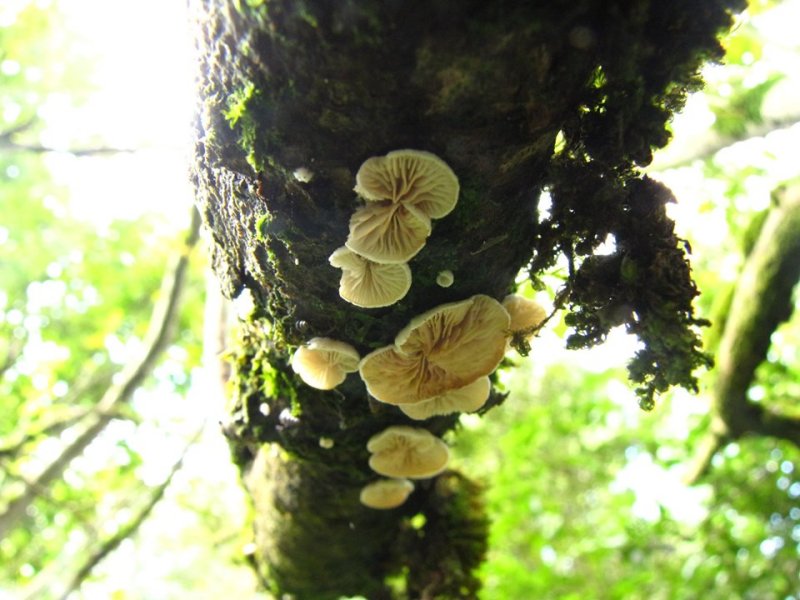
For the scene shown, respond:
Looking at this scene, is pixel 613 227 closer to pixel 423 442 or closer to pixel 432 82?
pixel 432 82

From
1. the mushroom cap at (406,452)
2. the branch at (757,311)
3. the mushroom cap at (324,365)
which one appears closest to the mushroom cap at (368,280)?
the mushroom cap at (324,365)

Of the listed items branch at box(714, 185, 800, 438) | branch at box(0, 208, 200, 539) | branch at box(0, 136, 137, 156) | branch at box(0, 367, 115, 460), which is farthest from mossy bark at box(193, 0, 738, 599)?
branch at box(0, 136, 137, 156)

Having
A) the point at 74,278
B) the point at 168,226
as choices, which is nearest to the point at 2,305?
the point at 74,278

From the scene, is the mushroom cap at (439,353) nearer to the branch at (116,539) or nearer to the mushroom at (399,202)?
the mushroom at (399,202)

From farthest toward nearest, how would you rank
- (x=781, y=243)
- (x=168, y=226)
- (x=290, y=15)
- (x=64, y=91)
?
1. (x=64, y=91)
2. (x=168, y=226)
3. (x=781, y=243)
4. (x=290, y=15)

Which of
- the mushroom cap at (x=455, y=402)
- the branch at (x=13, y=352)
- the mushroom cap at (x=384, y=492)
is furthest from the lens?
the branch at (x=13, y=352)

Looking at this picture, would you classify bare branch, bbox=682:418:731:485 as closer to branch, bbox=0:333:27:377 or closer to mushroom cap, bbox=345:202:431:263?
mushroom cap, bbox=345:202:431:263
